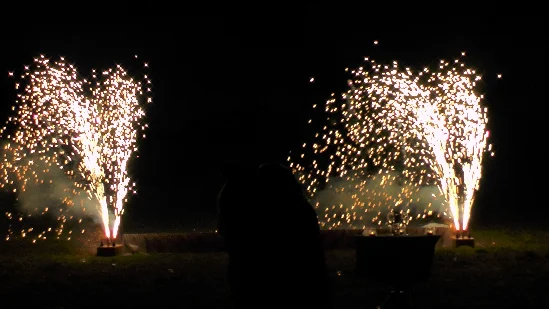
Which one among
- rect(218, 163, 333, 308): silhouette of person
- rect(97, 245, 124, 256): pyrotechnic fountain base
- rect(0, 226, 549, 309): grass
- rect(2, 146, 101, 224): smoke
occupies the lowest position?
rect(0, 226, 549, 309): grass

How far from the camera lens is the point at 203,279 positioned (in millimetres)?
11781

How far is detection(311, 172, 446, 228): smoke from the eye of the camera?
20328mm

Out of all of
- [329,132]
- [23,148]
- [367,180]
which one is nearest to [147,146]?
[329,132]

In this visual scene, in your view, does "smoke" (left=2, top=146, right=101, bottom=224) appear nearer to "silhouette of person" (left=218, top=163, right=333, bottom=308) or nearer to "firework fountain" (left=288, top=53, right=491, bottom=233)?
"firework fountain" (left=288, top=53, right=491, bottom=233)

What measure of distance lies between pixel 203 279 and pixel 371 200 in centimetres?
1089

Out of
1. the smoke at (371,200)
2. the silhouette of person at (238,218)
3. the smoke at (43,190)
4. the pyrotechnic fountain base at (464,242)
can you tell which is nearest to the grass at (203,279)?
the pyrotechnic fountain base at (464,242)

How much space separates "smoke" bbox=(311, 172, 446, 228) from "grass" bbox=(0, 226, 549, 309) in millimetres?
3778

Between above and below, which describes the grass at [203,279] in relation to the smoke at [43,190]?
below

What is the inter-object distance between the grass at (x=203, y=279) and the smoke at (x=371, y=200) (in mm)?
3778

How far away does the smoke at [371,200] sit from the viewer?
66.7 ft

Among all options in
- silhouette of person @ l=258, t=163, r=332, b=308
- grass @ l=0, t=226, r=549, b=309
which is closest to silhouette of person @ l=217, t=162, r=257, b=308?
silhouette of person @ l=258, t=163, r=332, b=308

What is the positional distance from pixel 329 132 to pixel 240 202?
2829 cm

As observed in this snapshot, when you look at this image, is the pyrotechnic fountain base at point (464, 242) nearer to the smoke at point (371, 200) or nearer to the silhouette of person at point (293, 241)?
the smoke at point (371, 200)

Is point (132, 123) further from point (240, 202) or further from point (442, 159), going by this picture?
point (240, 202)
